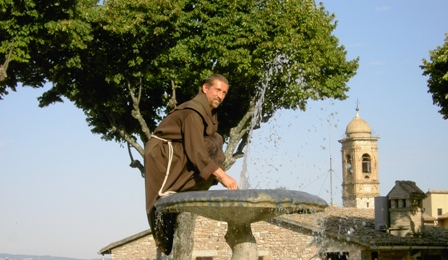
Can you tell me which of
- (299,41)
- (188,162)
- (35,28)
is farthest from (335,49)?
(188,162)

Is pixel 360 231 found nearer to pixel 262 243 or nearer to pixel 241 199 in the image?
pixel 262 243

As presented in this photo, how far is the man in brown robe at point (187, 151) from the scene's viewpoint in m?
7.04

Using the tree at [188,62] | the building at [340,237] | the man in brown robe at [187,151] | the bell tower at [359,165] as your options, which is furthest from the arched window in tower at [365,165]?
the man in brown robe at [187,151]

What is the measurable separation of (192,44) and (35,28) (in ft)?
25.2

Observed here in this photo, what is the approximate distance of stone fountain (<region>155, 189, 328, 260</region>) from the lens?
6.74 metres

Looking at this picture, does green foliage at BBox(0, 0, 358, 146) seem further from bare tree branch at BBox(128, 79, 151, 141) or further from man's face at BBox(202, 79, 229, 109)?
man's face at BBox(202, 79, 229, 109)

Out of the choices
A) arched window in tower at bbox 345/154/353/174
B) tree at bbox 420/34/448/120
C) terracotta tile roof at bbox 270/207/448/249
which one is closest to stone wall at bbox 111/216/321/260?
terracotta tile roof at bbox 270/207/448/249

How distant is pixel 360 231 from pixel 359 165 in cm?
4126

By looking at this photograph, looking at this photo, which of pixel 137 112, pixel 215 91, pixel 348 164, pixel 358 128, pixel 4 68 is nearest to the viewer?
pixel 215 91

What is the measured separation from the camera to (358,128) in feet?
242

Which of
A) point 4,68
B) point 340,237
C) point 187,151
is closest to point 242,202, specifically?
point 187,151

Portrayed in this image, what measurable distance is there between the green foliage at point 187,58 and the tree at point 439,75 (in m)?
4.29

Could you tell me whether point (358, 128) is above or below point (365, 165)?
above

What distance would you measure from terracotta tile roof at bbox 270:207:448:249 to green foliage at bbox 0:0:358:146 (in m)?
5.03
